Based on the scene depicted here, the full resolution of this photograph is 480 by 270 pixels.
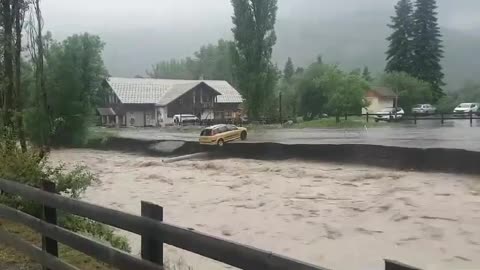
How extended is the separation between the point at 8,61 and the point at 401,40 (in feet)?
229

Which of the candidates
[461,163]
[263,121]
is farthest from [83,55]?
Answer: [461,163]

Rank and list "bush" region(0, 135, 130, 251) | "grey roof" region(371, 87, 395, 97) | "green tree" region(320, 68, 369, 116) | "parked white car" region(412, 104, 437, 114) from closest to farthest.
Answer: "bush" region(0, 135, 130, 251) → "green tree" region(320, 68, 369, 116) → "parked white car" region(412, 104, 437, 114) → "grey roof" region(371, 87, 395, 97)

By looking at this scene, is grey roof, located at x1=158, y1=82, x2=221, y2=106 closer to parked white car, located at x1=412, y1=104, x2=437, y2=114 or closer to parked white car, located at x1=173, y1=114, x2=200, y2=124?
parked white car, located at x1=173, y1=114, x2=200, y2=124

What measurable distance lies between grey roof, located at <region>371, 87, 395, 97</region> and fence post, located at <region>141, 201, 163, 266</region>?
76.5 meters

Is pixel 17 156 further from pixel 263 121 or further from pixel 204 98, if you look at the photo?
pixel 204 98

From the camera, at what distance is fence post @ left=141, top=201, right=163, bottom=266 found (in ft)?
12.3

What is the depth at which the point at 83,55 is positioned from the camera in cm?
4703

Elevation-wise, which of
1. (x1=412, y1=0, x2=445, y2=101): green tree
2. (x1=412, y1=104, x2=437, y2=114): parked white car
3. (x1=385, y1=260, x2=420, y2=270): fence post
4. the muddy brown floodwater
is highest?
(x1=412, y1=0, x2=445, y2=101): green tree

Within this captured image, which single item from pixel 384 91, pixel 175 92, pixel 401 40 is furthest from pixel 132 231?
pixel 175 92

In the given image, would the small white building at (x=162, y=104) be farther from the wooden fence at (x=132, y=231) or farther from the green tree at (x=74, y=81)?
the wooden fence at (x=132, y=231)

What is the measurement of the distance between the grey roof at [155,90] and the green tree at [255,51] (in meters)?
21.3

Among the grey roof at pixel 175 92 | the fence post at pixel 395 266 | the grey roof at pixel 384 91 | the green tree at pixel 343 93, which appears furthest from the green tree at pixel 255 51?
the fence post at pixel 395 266

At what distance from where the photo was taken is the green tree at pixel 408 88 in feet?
237

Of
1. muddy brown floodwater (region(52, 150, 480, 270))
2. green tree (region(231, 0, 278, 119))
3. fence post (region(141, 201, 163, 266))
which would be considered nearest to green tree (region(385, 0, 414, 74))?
green tree (region(231, 0, 278, 119))
